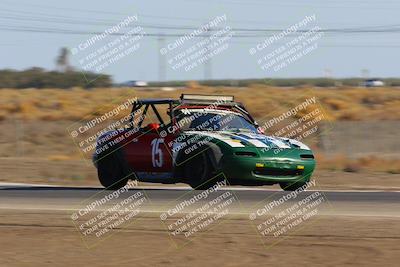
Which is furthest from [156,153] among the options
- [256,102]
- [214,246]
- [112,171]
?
[256,102]

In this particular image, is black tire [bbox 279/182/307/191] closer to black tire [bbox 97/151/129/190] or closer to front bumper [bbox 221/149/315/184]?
front bumper [bbox 221/149/315/184]

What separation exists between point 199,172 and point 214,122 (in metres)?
1.15

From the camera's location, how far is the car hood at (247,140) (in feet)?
51.4

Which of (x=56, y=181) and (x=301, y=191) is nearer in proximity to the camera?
(x=301, y=191)

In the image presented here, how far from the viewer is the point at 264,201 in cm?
1484

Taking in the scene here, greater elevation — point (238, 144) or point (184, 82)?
point (238, 144)

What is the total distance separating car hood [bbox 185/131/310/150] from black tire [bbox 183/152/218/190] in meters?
0.40

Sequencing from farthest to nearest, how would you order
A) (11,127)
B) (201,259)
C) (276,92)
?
1. (276,92)
2. (11,127)
3. (201,259)

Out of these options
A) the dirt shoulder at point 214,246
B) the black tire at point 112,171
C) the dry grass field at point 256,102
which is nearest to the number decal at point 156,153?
the black tire at point 112,171

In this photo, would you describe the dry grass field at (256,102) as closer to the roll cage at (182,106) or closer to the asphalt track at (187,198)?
the roll cage at (182,106)

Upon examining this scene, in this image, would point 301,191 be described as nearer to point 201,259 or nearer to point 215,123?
point 215,123

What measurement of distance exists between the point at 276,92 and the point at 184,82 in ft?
92.8

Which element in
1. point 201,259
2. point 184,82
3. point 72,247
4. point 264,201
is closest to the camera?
point 201,259

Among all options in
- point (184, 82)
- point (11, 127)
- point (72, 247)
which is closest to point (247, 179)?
point (72, 247)
